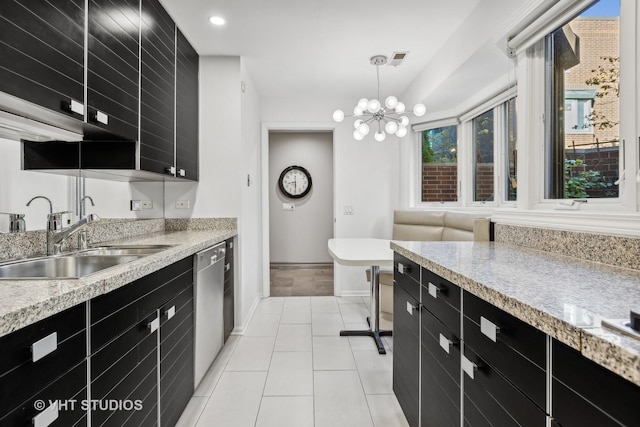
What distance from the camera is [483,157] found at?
3.15 m

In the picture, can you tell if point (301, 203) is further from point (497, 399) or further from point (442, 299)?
point (497, 399)

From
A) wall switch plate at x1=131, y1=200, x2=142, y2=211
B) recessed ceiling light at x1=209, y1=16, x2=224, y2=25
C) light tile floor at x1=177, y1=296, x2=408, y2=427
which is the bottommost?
light tile floor at x1=177, y1=296, x2=408, y2=427

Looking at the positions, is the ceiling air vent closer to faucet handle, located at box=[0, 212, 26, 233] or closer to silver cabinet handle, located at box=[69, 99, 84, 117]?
silver cabinet handle, located at box=[69, 99, 84, 117]

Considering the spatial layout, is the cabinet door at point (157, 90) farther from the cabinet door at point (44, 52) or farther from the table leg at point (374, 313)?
the table leg at point (374, 313)

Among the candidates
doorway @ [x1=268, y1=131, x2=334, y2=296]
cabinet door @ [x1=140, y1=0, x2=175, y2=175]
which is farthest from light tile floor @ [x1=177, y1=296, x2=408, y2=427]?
doorway @ [x1=268, y1=131, x2=334, y2=296]

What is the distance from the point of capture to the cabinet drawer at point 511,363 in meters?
0.70

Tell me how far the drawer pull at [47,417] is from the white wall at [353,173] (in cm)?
334

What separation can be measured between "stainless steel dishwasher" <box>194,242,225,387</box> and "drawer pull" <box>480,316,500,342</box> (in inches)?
62.2

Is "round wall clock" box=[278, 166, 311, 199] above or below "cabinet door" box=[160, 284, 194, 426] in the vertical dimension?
above

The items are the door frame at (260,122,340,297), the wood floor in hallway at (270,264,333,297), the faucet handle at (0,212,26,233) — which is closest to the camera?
the faucet handle at (0,212,26,233)

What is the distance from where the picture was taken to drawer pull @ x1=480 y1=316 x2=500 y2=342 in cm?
86

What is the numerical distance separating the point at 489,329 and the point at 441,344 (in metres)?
0.37

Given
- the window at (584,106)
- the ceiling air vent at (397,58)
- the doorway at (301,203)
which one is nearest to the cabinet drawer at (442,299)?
the window at (584,106)

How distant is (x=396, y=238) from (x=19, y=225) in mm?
3242
